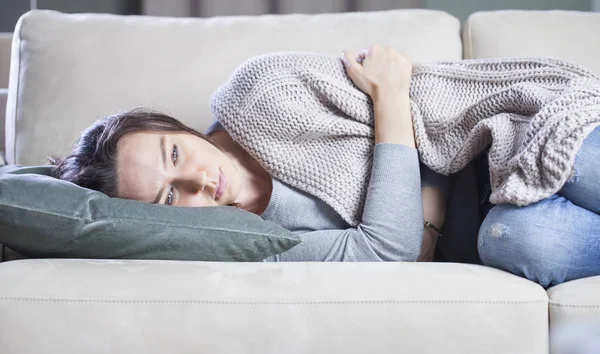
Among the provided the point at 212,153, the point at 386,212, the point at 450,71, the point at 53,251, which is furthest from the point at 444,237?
the point at 53,251

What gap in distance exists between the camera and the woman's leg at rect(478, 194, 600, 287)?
1067mm

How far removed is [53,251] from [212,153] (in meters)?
0.38

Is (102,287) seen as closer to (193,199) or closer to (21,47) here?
(193,199)

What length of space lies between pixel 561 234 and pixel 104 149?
0.81 meters

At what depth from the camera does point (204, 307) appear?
3.15ft

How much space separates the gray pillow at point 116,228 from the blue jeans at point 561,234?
1.13 feet

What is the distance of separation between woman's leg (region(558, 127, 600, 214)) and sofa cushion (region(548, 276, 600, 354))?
0.46 feet

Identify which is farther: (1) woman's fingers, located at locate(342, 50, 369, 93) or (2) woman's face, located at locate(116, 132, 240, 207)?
(1) woman's fingers, located at locate(342, 50, 369, 93)

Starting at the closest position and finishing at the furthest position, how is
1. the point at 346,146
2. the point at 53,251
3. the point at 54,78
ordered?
1. the point at 53,251
2. the point at 346,146
3. the point at 54,78

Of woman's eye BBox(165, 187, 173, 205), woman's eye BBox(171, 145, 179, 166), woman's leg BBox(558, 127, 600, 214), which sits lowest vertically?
woman's eye BBox(165, 187, 173, 205)

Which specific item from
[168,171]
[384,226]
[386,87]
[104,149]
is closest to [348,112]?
[386,87]

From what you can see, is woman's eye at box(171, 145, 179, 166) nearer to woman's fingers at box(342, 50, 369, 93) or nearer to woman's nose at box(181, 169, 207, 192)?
woman's nose at box(181, 169, 207, 192)

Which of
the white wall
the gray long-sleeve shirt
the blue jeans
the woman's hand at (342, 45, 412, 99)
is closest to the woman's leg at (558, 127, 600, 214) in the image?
the blue jeans

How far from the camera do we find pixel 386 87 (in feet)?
4.52
